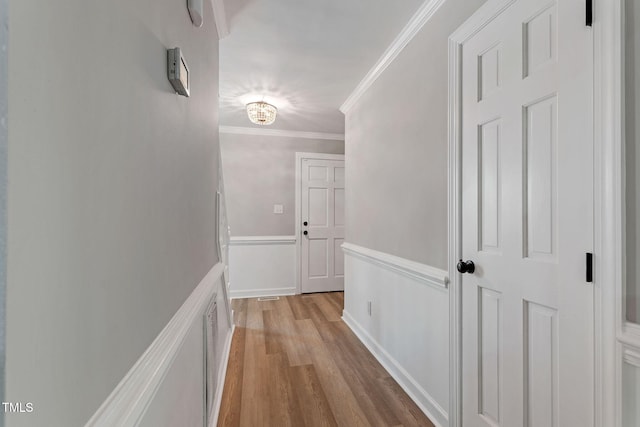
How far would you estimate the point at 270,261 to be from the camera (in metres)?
4.25

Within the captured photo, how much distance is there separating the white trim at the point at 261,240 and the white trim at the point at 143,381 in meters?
3.21

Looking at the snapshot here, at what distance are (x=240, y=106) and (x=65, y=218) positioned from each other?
3.24m

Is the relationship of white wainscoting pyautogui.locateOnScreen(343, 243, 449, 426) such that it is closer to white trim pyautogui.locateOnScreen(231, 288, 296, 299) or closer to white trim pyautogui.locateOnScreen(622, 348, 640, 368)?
white trim pyautogui.locateOnScreen(622, 348, 640, 368)

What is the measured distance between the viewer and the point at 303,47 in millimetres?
2146

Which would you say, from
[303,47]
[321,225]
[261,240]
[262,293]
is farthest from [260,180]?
[303,47]

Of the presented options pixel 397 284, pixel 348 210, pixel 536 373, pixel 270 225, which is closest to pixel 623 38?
pixel 536 373

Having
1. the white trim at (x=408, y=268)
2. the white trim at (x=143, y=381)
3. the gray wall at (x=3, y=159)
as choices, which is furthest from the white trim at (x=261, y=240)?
the gray wall at (x=3, y=159)

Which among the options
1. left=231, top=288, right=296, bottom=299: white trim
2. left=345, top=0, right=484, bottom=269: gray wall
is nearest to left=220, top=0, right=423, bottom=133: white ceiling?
left=345, top=0, right=484, bottom=269: gray wall

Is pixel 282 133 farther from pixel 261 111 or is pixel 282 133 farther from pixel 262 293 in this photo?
pixel 262 293

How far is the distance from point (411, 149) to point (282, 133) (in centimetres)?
275

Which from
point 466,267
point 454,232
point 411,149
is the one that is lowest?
point 466,267

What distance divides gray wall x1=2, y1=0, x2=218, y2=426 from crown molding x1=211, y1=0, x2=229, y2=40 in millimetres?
1009

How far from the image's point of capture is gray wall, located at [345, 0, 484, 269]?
63.4 inches

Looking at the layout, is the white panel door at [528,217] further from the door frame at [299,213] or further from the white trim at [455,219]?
the door frame at [299,213]
